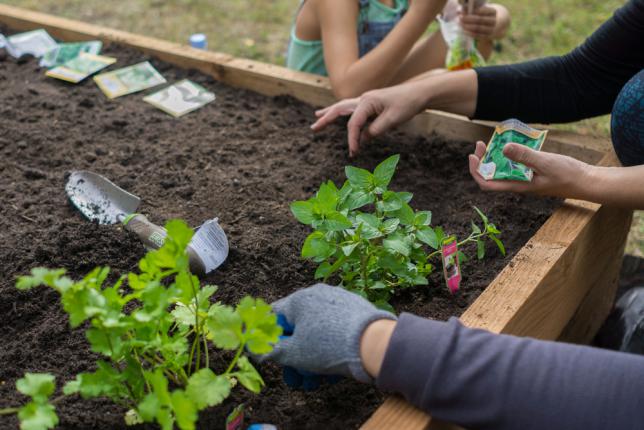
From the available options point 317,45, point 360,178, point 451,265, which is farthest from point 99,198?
point 317,45

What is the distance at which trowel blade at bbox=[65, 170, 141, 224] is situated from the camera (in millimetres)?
1718

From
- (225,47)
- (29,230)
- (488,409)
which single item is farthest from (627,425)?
(225,47)

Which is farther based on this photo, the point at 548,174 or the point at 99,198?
the point at 99,198

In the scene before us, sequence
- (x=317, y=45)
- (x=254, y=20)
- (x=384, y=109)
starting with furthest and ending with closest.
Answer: (x=254, y=20) < (x=317, y=45) < (x=384, y=109)

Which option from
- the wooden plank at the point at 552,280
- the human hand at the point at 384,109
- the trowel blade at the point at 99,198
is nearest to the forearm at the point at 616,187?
the wooden plank at the point at 552,280

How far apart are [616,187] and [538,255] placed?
8.6 inches

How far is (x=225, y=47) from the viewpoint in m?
3.88

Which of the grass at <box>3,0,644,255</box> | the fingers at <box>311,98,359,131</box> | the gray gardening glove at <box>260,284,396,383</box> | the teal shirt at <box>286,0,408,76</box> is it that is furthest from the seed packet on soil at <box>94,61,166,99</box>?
the gray gardening glove at <box>260,284,396,383</box>

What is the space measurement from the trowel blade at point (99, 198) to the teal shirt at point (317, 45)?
1201 millimetres

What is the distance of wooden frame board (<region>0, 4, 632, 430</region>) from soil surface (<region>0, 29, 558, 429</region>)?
0.06 meters

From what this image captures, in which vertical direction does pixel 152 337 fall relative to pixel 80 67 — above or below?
above

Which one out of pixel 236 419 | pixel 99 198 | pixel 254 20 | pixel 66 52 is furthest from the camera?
pixel 254 20

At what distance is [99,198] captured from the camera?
1.79 meters

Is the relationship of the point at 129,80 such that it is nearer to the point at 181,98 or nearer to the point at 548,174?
the point at 181,98
